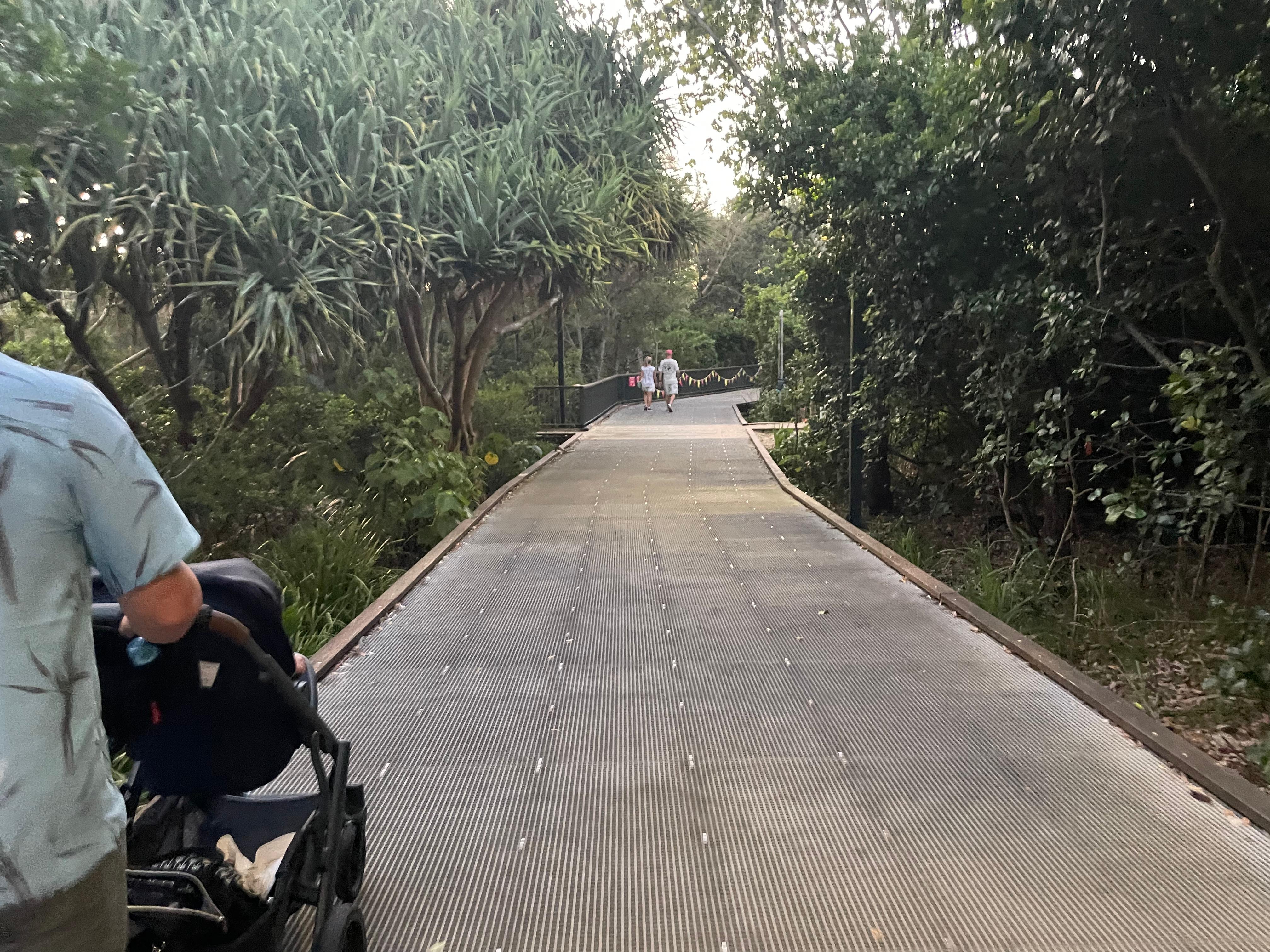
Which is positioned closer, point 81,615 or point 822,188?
point 81,615

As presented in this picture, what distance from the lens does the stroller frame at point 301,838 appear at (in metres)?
1.74

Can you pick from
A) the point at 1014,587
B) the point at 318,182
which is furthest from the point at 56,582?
the point at 318,182

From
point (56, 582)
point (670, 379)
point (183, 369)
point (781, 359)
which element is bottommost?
point (670, 379)

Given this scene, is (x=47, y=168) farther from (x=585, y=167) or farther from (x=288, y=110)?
(x=585, y=167)

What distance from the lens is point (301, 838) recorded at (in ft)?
6.82

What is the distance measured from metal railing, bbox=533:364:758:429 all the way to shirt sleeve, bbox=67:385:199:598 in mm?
16889

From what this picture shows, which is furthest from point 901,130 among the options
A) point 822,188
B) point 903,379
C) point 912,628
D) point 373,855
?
point 373,855

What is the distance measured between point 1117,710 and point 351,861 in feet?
10.3

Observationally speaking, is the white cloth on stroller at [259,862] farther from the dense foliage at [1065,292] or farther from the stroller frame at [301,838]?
the dense foliage at [1065,292]

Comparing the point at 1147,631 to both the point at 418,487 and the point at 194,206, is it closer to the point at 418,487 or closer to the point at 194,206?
the point at 418,487

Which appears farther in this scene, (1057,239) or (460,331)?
(460,331)

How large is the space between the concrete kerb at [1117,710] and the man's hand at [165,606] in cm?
320

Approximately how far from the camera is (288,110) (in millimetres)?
8625

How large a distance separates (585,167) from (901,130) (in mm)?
5826
